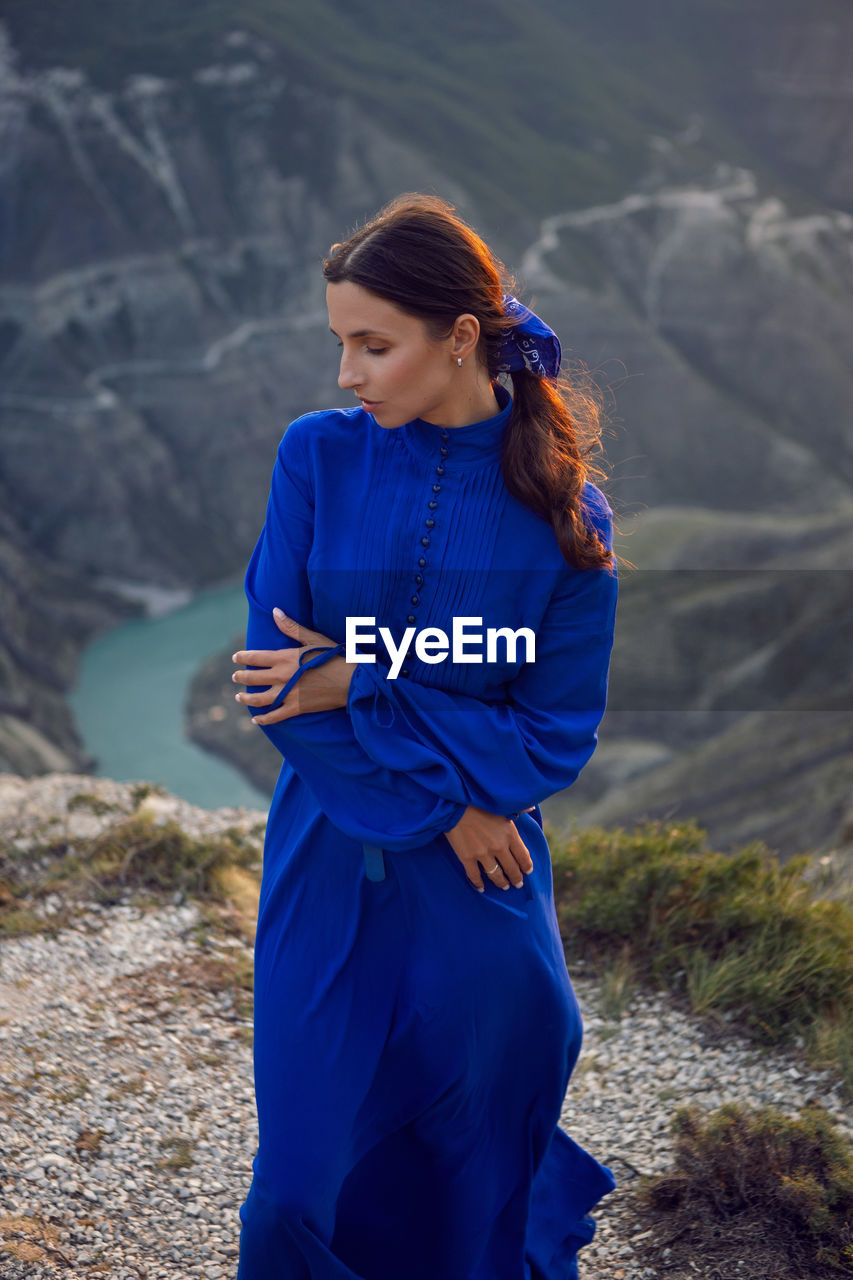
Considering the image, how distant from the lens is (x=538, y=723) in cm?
218

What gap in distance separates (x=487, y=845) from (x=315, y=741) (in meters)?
0.37

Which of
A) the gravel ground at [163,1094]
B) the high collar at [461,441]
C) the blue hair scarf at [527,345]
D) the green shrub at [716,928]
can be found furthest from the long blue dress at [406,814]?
the green shrub at [716,928]

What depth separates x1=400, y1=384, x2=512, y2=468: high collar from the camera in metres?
2.25

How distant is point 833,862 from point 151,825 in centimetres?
290

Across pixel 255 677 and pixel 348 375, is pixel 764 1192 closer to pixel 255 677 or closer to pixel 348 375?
pixel 255 677

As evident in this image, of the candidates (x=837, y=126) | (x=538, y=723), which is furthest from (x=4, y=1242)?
(x=837, y=126)

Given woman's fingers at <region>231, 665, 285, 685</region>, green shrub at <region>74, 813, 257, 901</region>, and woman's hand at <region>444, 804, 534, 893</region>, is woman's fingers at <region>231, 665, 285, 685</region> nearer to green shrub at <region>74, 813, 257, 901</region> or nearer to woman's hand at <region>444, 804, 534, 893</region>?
woman's hand at <region>444, 804, 534, 893</region>

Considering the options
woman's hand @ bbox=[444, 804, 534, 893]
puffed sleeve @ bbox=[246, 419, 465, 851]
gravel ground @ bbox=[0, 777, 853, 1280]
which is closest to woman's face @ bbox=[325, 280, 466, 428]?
puffed sleeve @ bbox=[246, 419, 465, 851]

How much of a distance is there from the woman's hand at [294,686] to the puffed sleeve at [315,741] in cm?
3

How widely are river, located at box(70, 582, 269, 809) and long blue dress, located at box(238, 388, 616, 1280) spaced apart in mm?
22429

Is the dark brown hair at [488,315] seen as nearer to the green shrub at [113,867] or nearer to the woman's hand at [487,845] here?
the woman's hand at [487,845]

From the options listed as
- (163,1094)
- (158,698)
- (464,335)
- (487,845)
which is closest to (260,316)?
(158,698)

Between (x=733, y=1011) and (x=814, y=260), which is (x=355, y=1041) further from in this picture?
(x=814, y=260)

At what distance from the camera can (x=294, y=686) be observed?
2.14 metres
